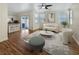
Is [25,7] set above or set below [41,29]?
above

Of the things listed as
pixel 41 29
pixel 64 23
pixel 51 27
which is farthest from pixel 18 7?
pixel 64 23

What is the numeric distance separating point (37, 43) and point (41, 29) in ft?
0.81

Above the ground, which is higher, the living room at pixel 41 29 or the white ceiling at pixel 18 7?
the white ceiling at pixel 18 7

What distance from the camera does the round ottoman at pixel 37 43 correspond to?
6.40 feet

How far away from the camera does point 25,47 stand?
1.96m

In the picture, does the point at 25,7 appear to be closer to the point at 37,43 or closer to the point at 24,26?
the point at 24,26

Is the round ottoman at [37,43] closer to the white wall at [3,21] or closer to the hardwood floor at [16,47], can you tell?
the hardwood floor at [16,47]

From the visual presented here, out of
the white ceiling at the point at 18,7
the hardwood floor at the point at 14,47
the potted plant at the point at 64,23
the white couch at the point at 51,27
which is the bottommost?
the hardwood floor at the point at 14,47

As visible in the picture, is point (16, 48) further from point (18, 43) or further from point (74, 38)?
point (74, 38)

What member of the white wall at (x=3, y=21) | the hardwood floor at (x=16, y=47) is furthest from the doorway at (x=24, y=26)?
the white wall at (x=3, y=21)

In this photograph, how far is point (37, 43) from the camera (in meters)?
1.97

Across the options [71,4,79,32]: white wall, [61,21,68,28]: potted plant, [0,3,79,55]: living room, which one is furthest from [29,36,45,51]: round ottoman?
[71,4,79,32]: white wall

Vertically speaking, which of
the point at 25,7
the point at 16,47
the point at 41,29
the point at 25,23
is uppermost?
the point at 25,7
